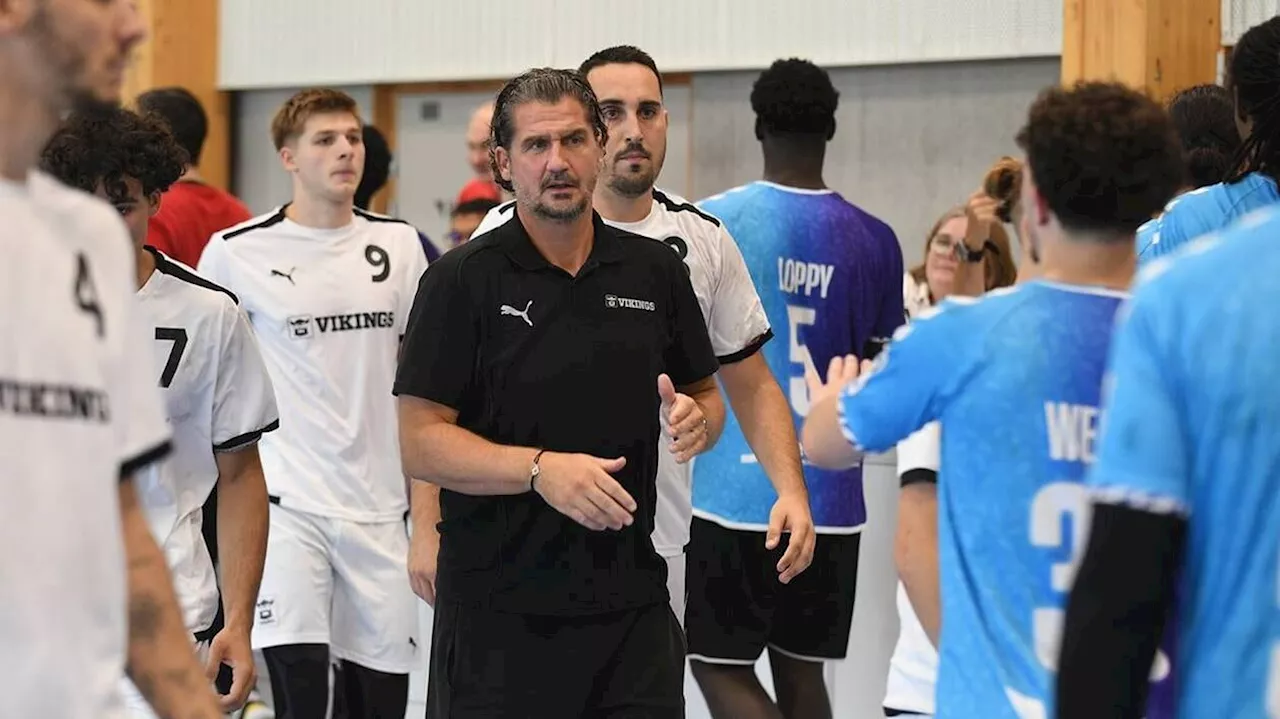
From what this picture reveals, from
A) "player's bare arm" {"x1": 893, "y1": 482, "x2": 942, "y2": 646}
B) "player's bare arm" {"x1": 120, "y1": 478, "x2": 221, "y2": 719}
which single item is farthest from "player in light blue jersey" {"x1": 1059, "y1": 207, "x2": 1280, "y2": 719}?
"player's bare arm" {"x1": 120, "y1": 478, "x2": 221, "y2": 719}

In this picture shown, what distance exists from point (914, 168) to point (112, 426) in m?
6.78

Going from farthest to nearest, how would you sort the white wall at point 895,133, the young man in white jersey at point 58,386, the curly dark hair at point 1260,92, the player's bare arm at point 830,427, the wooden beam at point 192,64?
the wooden beam at point 192,64 → the white wall at point 895,133 → the curly dark hair at point 1260,92 → the player's bare arm at point 830,427 → the young man in white jersey at point 58,386

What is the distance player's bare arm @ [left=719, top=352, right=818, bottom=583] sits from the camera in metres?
3.64

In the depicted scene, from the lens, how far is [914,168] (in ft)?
27.6

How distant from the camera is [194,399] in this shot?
3.73 metres

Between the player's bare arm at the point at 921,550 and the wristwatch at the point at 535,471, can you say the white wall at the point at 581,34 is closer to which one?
the wristwatch at the point at 535,471

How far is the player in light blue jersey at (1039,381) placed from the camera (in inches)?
96.0

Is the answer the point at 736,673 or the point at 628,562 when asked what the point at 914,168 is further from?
the point at 628,562

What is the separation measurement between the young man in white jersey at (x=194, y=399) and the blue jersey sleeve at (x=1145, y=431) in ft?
6.74

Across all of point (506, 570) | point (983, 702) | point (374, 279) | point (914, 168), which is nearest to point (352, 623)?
point (374, 279)

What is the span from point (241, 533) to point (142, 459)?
64.2 inches

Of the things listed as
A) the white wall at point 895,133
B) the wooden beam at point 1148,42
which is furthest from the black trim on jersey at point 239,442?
the wooden beam at point 1148,42

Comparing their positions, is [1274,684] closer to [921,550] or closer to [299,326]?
Result: [921,550]

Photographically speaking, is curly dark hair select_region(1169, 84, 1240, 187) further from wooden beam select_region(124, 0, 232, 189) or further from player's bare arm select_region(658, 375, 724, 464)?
wooden beam select_region(124, 0, 232, 189)
